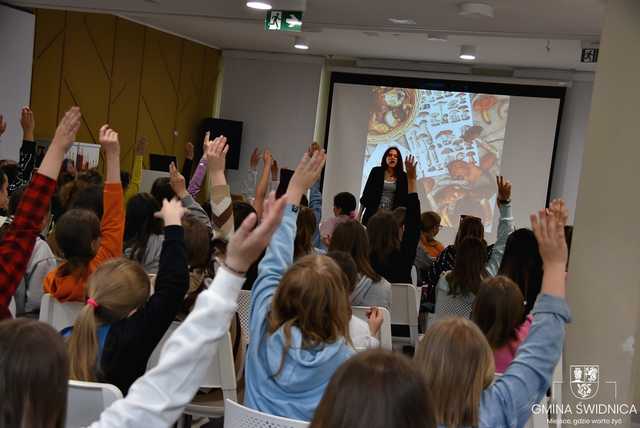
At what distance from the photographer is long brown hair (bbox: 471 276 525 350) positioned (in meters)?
2.62

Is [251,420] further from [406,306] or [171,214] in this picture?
[406,306]

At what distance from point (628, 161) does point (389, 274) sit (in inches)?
84.2

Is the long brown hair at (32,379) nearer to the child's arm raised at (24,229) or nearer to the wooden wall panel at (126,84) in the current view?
the child's arm raised at (24,229)

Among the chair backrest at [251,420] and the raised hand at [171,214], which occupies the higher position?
the raised hand at [171,214]

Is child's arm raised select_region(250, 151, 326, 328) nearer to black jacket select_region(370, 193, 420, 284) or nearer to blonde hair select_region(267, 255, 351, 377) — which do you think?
blonde hair select_region(267, 255, 351, 377)

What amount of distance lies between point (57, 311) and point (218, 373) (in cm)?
70

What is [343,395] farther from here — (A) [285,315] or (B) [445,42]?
(B) [445,42]

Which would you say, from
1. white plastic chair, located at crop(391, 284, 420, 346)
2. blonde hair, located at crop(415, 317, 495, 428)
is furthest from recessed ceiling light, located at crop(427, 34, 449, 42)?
blonde hair, located at crop(415, 317, 495, 428)

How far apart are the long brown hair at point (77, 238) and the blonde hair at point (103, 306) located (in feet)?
2.15

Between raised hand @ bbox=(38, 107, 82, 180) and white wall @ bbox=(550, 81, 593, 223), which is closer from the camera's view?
raised hand @ bbox=(38, 107, 82, 180)

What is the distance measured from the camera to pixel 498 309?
2.62m

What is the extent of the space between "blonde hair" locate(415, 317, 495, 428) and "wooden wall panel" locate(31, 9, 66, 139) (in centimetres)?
834

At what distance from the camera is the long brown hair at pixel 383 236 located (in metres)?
4.80

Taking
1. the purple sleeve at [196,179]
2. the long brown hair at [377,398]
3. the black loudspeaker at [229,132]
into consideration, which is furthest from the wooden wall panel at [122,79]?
the long brown hair at [377,398]
